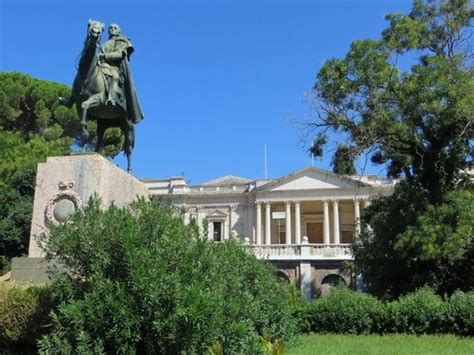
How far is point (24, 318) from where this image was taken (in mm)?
6875

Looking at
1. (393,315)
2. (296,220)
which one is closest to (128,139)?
(393,315)

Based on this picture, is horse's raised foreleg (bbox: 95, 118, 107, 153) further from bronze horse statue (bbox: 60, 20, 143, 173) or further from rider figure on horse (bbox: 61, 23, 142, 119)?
rider figure on horse (bbox: 61, 23, 142, 119)

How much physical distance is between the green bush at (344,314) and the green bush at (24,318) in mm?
7625

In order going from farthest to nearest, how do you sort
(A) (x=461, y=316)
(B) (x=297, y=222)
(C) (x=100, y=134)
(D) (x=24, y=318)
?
(B) (x=297, y=222) → (A) (x=461, y=316) → (C) (x=100, y=134) → (D) (x=24, y=318)

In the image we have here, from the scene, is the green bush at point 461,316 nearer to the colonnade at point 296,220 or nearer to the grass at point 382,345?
the grass at point 382,345

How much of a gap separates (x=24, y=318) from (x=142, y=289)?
216 cm

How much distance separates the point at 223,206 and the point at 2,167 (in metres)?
32.5

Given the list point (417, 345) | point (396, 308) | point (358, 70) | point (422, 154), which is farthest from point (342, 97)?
point (417, 345)

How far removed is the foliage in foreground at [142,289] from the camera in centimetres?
562

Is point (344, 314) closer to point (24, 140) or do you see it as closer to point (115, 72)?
point (115, 72)

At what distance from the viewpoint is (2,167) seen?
25469 mm

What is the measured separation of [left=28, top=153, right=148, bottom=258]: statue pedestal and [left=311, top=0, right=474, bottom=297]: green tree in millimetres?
10102

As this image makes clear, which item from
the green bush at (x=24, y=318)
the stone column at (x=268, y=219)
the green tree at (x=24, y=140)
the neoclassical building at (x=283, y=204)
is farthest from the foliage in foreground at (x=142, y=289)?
the stone column at (x=268, y=219)

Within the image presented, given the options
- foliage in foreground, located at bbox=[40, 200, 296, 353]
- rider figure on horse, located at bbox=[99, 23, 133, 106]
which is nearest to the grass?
foliage in foreground, located at bbox=[40, 200, 296, 353]
